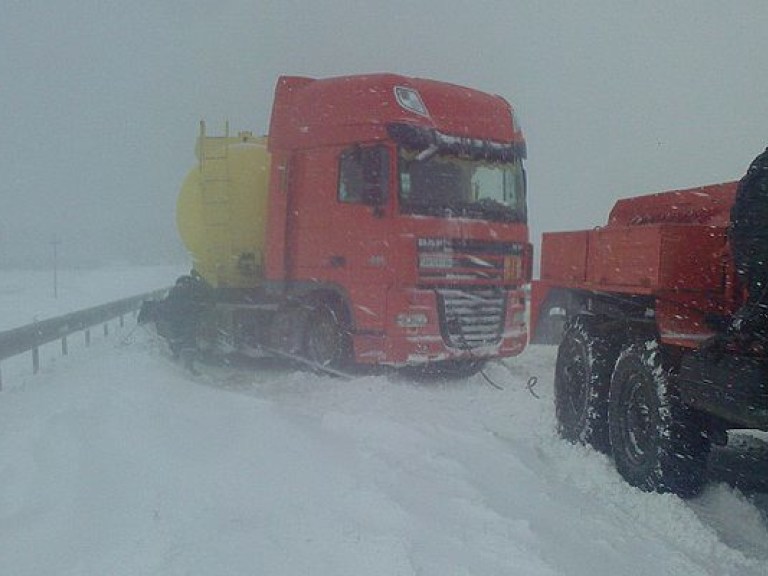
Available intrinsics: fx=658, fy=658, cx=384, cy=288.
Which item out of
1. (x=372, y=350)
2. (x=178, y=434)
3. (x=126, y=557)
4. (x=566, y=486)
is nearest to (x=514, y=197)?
(x=372, y=350)

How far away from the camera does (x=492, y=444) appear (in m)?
5.37

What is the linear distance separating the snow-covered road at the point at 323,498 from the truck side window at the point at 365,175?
8.23 feet

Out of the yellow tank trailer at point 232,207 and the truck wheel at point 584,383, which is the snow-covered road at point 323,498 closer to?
the truck wheel at point 584,383

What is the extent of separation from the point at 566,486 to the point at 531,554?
5.05 ft

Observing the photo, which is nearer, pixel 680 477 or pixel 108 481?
pixel 108 481

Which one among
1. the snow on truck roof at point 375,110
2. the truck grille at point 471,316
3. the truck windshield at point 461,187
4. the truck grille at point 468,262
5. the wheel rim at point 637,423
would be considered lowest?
the wheel rim at point 637,423

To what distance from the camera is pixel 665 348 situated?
439 centimetres

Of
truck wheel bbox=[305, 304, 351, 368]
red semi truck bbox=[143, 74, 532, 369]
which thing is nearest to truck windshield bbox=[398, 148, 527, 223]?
red semi truck bbox=[143, 74, 532, 369]

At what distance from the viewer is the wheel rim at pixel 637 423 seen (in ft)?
14.7

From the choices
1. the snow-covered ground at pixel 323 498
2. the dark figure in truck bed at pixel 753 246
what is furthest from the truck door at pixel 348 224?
the dark figure in truck bed at pixel 753 246

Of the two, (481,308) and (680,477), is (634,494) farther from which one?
(481,308)

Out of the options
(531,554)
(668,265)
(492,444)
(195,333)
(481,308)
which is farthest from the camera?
(195,333)

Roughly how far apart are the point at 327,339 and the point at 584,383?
12.6 feet

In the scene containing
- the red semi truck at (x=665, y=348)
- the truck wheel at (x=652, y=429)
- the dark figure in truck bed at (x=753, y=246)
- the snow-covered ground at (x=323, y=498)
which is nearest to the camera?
the snow-covered ground at (x=323, y=498)
